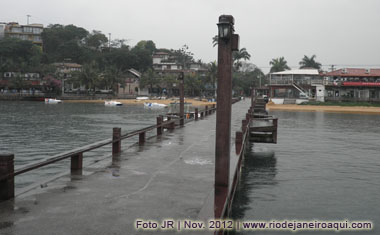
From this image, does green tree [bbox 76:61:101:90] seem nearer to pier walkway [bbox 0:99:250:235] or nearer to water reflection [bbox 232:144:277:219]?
water reflection [bbox 232:144:277:219]

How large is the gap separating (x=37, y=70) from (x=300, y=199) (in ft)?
327

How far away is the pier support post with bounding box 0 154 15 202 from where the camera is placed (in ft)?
23.8

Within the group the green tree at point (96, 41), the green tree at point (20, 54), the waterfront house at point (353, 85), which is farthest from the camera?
the green tree at point (96, 41)

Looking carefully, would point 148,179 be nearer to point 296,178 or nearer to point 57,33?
point 296,178

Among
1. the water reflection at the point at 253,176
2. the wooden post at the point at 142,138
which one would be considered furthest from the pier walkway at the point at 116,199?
the wooden post at the point at 142,138

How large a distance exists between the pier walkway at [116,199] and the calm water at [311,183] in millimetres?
1813

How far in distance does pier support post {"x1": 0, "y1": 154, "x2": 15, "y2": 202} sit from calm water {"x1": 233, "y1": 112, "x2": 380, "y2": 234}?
5766 millimetres

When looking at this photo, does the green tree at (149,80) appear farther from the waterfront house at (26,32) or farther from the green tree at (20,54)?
the waterfront house at (26,32)

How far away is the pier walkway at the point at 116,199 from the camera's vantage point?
6.26 meters

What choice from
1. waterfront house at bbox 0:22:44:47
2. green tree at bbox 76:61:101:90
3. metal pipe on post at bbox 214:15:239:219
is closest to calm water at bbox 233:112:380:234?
metal pipe on post at bbox 214:15:239:219

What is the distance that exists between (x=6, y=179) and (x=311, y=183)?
10950 mm

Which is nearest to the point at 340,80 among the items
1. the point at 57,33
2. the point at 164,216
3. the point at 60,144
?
the point at 60,144

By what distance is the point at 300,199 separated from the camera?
1184cm

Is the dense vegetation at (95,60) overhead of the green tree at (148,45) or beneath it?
beneath
